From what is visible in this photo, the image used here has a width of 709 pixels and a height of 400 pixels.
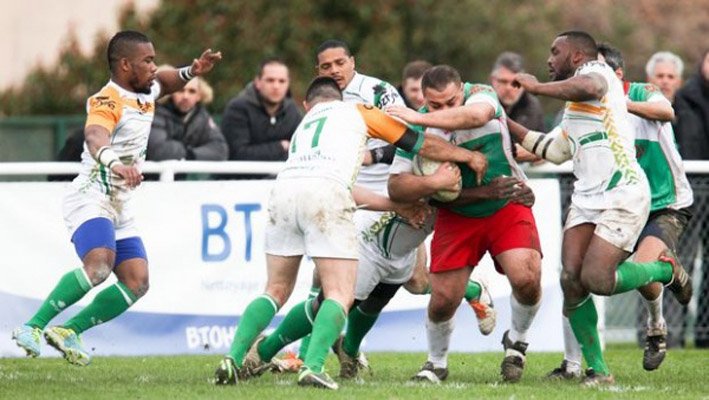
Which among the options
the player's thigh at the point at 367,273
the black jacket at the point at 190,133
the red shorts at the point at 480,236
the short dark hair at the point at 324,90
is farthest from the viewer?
the black jacket at the point at 190,133

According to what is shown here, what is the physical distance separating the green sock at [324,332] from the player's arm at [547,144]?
2.01 metres

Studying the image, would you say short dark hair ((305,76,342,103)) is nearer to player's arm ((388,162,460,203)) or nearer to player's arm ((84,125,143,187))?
player's arm ((388,162,460,203))

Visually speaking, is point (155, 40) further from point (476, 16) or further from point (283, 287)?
point (283, 287)

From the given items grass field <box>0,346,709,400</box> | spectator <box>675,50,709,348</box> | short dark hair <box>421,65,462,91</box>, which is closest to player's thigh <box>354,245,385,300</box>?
grass field <box>0,346,709,400</box>

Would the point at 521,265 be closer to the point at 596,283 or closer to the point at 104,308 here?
the point at 596,283

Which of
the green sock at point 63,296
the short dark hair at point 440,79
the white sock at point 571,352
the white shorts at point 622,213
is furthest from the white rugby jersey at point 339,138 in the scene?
the white sock at point 571,352

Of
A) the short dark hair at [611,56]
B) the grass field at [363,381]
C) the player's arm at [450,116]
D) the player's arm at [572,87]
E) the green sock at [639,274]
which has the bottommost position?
the grass field at [363,381]

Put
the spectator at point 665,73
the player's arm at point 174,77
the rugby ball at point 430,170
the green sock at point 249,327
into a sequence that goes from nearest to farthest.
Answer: the green sock at point 249,327, the rugby ball at point 430,170, the player's arm at point 174,77, the spectator at point 665,73

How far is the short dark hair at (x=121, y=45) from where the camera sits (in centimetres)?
1277

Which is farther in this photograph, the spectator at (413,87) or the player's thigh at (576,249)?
the spectator at (413,87)

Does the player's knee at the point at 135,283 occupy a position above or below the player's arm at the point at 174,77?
below

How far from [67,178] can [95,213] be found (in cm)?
298

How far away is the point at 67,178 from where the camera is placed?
15.5 meters

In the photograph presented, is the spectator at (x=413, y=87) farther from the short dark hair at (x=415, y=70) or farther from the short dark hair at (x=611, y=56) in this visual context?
the short dark hair at (x=611, y=56)
